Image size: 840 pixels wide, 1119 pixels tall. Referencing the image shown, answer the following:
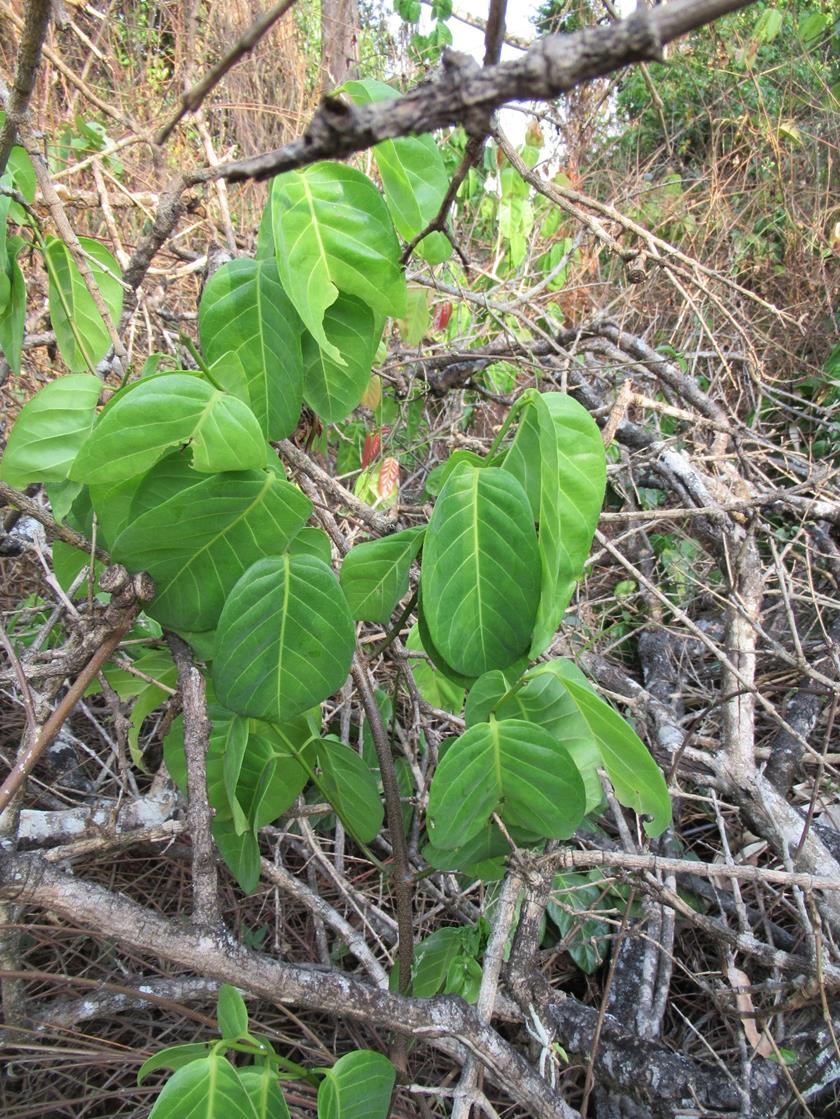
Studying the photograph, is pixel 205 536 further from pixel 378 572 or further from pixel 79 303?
pixel 79 303

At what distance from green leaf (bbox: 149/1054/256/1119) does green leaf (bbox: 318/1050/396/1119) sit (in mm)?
88

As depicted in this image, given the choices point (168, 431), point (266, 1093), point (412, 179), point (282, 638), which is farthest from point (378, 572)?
point (266, 1093)

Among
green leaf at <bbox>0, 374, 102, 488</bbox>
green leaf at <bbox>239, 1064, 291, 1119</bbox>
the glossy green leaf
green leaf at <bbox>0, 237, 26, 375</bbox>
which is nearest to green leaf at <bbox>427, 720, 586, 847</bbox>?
the glossy green leaf

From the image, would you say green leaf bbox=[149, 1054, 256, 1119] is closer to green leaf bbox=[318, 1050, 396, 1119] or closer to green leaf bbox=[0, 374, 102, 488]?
green leaf bbox=[318, 1050, 396, 1119]

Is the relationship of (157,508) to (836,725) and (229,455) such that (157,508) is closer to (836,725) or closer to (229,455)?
(229,455)

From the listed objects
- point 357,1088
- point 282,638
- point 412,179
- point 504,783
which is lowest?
point 357,1088

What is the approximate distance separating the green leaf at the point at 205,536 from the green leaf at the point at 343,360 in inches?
4.5

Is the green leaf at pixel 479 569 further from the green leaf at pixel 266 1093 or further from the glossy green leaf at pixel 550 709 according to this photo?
the green leaf at pixel 266 1093

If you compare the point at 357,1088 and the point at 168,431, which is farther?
the point at 357,1088

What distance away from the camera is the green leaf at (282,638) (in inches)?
21.5

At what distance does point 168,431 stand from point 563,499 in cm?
26

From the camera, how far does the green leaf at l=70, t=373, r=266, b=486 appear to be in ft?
1.58

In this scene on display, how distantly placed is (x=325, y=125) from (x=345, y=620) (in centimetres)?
37

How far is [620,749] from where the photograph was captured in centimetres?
59
